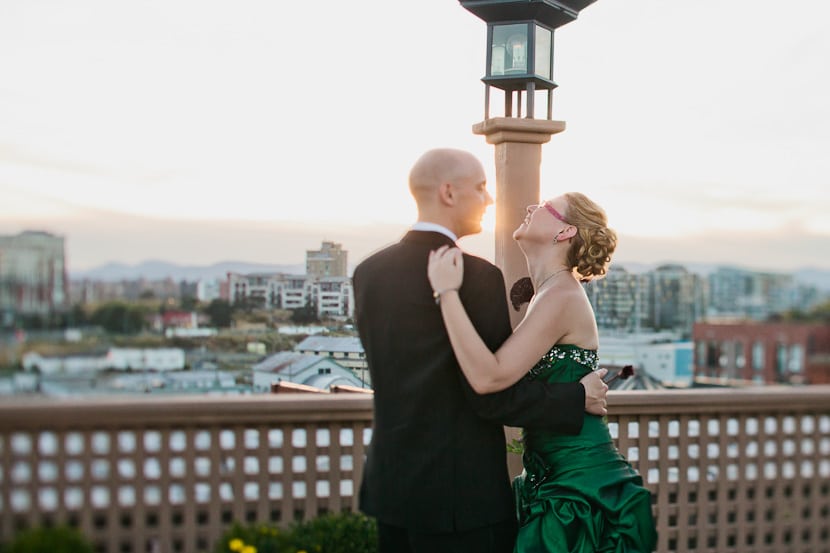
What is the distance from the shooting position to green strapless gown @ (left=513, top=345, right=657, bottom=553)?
196cm

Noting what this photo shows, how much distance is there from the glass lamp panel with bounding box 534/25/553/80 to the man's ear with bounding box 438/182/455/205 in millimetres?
1053

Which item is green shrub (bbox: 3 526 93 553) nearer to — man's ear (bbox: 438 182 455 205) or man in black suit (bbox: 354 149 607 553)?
→ man in black suit (bbox: 354 149 607 553)

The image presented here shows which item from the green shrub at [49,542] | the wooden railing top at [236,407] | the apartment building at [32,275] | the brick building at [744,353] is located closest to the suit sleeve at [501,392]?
the wooden railing top at [236,407]

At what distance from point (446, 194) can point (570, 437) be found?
72cm

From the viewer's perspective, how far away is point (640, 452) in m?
3.00

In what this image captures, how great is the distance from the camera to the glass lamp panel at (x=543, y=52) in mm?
2641

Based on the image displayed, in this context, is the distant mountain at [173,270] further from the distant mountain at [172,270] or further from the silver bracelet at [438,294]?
the silver bracelet at [438,294]

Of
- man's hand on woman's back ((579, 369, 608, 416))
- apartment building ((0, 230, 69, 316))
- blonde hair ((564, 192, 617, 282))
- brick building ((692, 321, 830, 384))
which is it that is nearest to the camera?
man's hand on woman's back ((579, 369, 608, 416))

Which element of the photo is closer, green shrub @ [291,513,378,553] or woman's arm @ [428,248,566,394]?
woman's arm @ [428,248,566,394]

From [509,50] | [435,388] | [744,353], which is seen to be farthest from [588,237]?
[744,353]

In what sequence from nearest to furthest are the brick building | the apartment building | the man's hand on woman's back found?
the man's hand on woman's back → the apartment building → the brick building

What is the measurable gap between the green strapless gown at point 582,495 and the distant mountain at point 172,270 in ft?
5.19

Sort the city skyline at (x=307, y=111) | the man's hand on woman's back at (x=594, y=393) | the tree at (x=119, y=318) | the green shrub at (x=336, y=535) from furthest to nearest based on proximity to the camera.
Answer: the city skyline at (x=307, y=111)
the tree at (x=119, y=318)
the green shrub at (x=336, y=535)
the man's hand on woman's back at (x=594, y=393)

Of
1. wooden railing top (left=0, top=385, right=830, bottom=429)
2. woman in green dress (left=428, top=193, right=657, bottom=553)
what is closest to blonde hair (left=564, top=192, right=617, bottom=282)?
woman in green dress (left=428, top=193, right=657, bottom=553)
